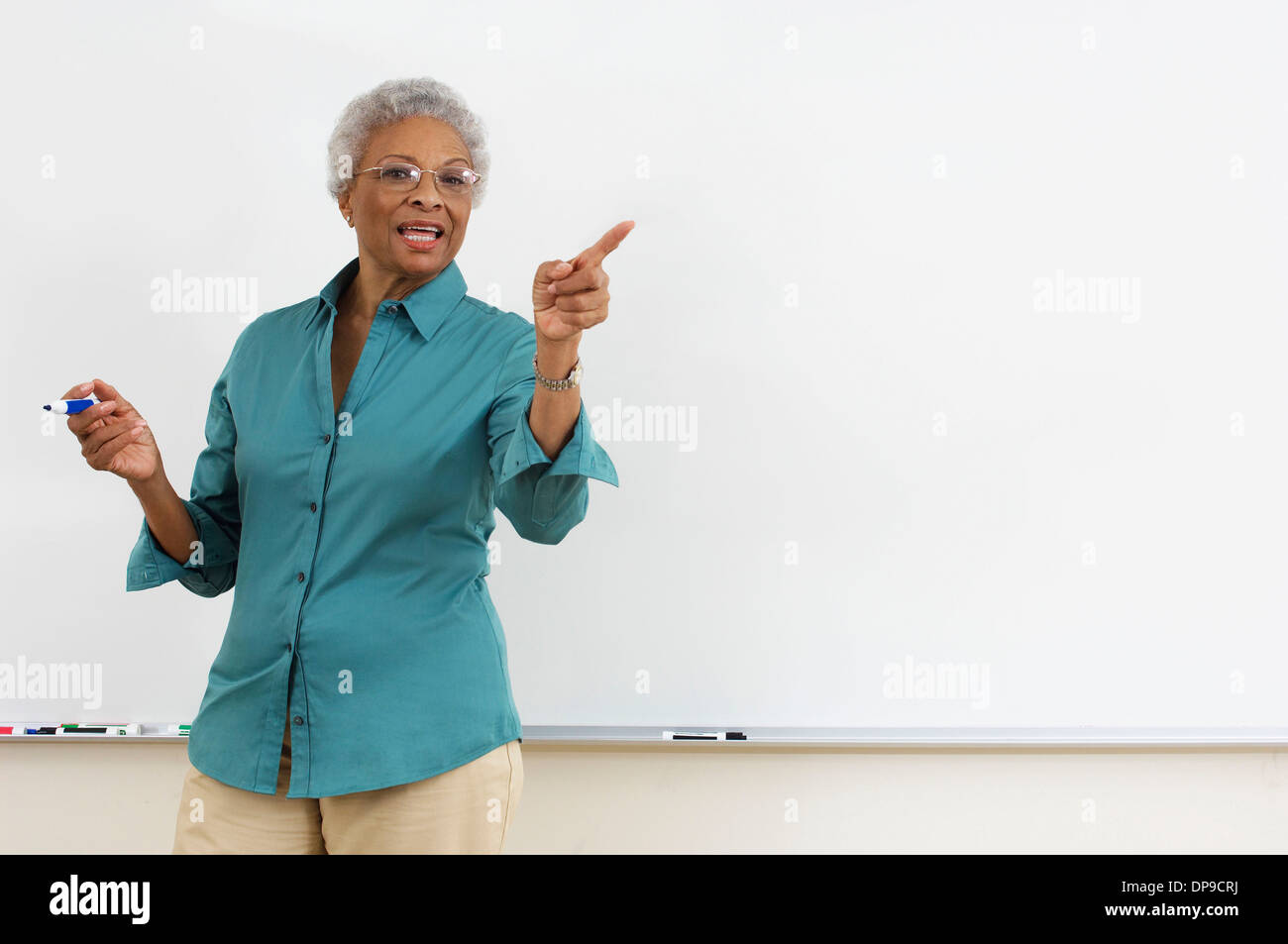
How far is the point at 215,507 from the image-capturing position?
1.27m

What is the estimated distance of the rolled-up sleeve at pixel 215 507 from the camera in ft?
4.08

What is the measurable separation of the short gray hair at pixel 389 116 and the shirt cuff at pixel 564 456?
17.6 inches

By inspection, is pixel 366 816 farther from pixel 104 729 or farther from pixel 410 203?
pixel 104 729

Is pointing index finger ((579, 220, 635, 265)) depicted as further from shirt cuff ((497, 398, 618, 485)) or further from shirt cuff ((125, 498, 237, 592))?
shirt cuff ((125, 498, 237, 592))

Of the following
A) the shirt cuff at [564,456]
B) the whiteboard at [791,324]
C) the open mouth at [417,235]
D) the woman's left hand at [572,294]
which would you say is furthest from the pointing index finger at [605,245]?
the whiteboard at [791,324]

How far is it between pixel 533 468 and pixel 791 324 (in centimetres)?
89

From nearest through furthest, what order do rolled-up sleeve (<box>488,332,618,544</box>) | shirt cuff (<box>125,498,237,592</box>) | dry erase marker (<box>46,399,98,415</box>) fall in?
rolled-up sleeve (<box>488,332,618,544</box>) → dry erase marker (<box>46,399,98,415</box>) → shirt cuff (<box>125,498,237,592</box>)

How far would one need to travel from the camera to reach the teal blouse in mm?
1062

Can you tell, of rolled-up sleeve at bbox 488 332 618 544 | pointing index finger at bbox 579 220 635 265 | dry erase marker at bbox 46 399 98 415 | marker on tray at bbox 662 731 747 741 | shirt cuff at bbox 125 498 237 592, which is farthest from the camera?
marker on tray at bbox 662 731 747 741

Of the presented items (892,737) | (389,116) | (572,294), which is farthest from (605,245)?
(892,737)

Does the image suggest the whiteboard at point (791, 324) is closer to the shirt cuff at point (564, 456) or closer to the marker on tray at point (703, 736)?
the marker on tray at point (703, 736)

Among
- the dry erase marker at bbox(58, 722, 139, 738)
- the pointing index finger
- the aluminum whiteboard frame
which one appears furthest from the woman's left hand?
the dry erase marker at bbox(58, 722, 139, 738)

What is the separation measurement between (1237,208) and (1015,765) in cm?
107

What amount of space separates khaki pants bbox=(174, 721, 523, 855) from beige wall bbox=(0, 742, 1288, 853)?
2.21 ft
